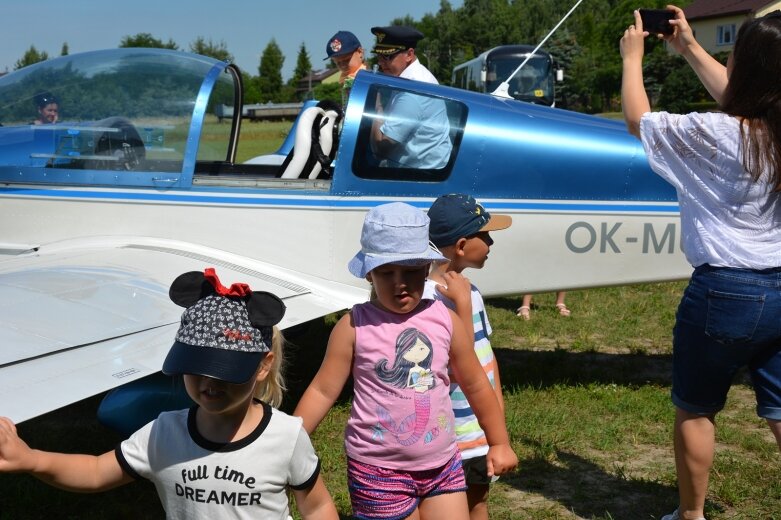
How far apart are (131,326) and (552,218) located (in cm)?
240

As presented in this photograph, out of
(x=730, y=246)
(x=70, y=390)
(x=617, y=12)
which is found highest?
(x=617, y=12)

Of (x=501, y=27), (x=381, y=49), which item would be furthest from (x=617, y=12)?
(x=381, y=49)

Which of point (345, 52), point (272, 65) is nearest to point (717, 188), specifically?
point (345, 52)

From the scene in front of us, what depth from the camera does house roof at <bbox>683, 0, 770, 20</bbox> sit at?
63281mm

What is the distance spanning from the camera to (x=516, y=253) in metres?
4.93

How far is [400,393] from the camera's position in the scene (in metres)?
2.46

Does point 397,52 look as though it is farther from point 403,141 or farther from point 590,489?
point 590,489

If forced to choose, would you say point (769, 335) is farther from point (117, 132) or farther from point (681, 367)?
point (117, 132)

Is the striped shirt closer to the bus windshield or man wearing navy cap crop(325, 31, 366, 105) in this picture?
man wearing navy cap crop(325, 31, 366, 105)

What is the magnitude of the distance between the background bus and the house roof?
42.6 metres

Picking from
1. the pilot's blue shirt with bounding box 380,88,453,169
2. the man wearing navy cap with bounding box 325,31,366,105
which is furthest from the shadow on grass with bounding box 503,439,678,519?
the man wearing navy cap with bounding box 325,31,366,105

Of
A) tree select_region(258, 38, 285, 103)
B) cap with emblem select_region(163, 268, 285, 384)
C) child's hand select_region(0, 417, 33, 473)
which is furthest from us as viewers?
tree select_region(258, 38, 285, 103)

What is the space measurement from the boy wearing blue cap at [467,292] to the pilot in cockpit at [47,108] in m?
3.34

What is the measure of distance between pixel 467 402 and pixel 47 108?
3.82 meters
